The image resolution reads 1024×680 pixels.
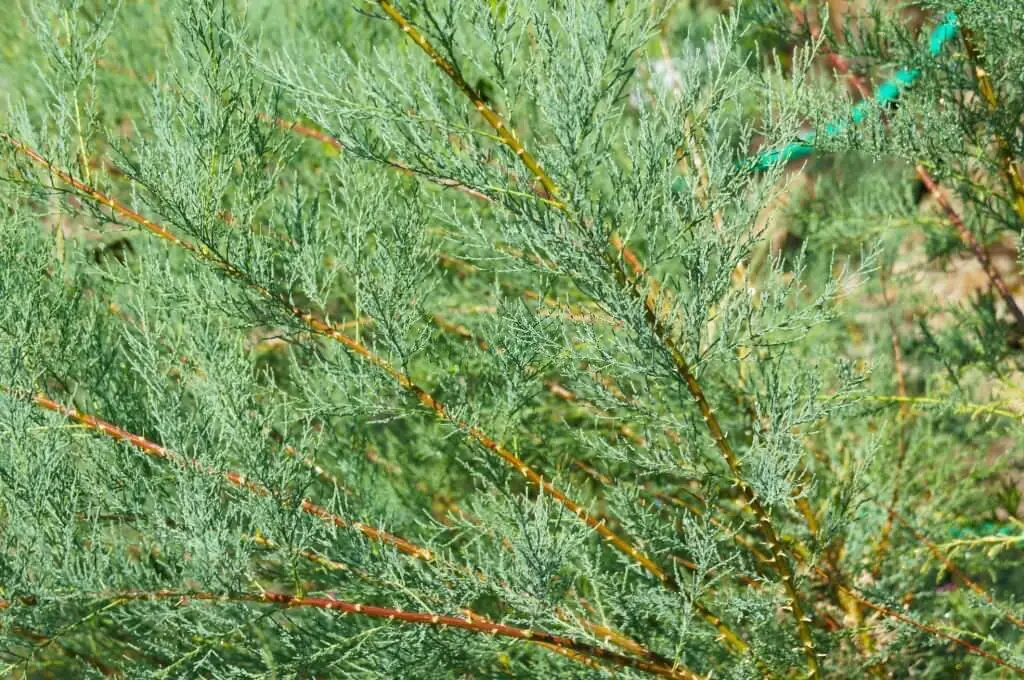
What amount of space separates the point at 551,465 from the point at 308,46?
1.99 metres

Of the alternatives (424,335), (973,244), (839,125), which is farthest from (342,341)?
(973,244)

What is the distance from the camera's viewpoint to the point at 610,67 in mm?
1873

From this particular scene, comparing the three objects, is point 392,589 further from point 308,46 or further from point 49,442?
point 308,46

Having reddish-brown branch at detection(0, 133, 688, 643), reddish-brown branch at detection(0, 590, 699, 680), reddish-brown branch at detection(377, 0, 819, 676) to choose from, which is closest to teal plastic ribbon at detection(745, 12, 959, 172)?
reddish-brown branch at detection(377, 0, 819, 676)

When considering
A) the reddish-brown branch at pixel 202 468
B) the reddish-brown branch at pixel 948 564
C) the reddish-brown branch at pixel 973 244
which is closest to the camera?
the reddish-brown branch at pixel 202 468

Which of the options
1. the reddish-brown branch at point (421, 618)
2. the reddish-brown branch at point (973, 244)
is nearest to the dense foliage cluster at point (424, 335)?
the reddish-brown branch at point (421, 618)

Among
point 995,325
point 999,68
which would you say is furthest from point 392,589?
point 995,325

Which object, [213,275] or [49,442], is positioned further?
[213,275]

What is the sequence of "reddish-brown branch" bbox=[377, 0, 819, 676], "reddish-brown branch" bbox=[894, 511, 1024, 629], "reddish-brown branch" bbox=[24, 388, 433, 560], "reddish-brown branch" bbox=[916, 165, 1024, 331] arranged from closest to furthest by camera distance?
"reddish-brown branch" bbox=[377, 0, 819, 676]
"reddish-brown branch" bbox=[24, 388, 433, 560]
"reddish-brown branch" bbox=[894, 511, 1024, 629]
"reddish-brown branch" bbox=[916, 165, 1024, 331]

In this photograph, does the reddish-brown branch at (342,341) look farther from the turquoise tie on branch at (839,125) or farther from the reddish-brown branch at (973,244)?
the reddish-brown branch at (973,244)

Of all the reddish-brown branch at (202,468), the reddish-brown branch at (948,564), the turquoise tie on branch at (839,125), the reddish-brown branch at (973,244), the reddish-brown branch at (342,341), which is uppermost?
the turquoise tie on branch at (839,125)

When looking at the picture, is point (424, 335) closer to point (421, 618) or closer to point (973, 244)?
point (421, 618)

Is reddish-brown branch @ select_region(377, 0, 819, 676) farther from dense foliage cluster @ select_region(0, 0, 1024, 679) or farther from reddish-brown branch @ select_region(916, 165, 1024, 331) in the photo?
reddish-brown branch @ select_region(916, 165, 1024, 331)

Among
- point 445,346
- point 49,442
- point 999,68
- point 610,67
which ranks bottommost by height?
point 49,442
